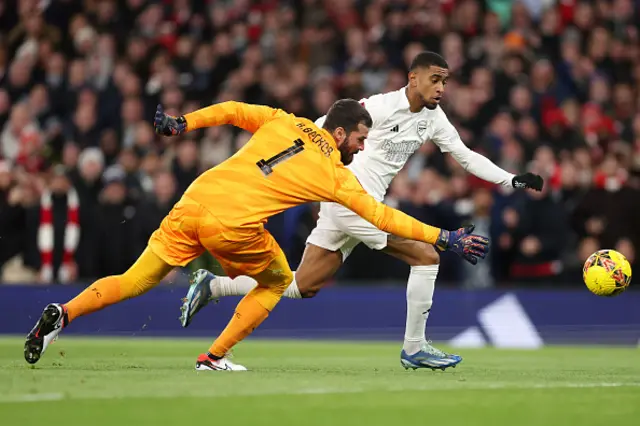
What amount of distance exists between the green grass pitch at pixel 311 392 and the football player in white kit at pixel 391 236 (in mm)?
526

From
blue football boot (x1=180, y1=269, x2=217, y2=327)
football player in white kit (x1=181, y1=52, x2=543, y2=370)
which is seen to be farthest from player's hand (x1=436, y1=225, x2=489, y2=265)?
blue football boot (x1=180, y1=269, x2=217, y2=327)

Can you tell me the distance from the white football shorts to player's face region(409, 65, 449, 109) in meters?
1.13

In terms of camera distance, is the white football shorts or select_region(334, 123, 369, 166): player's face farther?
the white football shorts

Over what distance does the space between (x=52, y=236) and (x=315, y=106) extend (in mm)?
4536

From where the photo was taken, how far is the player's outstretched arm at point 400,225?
877 centimetres

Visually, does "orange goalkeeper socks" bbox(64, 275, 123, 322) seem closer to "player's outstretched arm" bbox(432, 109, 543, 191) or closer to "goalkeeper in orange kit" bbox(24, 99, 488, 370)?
"goalkeeper in orange kit" bbox(24, 99, 488, 370)

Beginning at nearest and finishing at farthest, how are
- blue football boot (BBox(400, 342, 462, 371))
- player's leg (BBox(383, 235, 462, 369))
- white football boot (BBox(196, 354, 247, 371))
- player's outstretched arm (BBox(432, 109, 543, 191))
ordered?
white football boot (BBox(196, 354, 247, 371)) < blue football boot (BBox(400, 342, 462, 371)) < player's leg (BBox(383, 235, 462, 369)) < player's outstretched arm (BBox(432, 109, 543, 191))

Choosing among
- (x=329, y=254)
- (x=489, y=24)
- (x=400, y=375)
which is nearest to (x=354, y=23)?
(x=489, y=24)

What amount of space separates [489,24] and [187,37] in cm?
481

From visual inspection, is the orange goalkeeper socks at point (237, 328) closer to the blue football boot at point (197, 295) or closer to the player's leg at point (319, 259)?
the blue football boot at point (197, 295)

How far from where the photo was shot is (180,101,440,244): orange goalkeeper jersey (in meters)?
8.80

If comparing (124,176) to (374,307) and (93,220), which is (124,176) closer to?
(93,220)

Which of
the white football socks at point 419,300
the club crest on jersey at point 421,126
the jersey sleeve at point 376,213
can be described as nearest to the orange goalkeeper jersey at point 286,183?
the jersey sleeve at point 376,213

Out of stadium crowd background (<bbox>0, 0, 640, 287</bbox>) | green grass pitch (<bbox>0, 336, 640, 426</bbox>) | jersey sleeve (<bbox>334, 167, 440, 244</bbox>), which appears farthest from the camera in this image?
stadium crowd background (<bbox>0, 0, 640, 287</bbox>)
